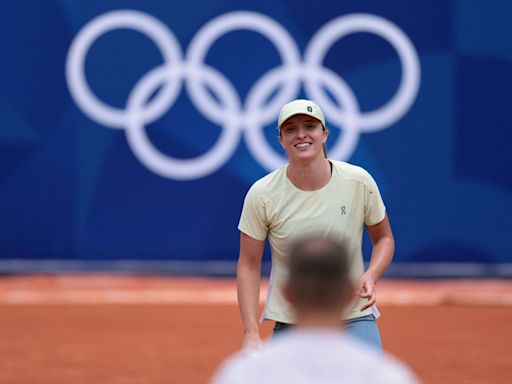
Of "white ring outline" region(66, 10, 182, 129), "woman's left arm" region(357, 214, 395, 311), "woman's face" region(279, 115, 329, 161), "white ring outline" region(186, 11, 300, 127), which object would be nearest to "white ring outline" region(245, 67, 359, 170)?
"white ring outline" region(186, 11, 300, 127)

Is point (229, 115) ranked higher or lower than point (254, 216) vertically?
higher

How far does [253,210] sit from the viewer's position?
16.7ft

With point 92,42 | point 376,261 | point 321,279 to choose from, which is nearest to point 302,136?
point 376,261

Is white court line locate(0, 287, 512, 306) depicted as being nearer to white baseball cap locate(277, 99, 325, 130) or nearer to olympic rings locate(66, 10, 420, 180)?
olympic rings locate(66, 10, 420, 180)

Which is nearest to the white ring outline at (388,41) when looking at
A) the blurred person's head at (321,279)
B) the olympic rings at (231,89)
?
the olympic rings at (231,89)

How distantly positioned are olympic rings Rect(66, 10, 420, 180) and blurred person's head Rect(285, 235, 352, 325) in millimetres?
11435

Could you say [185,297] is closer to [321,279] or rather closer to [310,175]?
[310,175]

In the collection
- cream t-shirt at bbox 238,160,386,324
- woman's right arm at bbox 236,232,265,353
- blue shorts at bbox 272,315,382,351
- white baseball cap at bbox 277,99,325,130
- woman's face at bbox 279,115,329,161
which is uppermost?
white baseball cap at bbox 277,99,325,130

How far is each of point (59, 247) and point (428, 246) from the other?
4.69 metres

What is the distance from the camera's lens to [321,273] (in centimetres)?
241

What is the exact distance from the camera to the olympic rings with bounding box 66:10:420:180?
13.9m

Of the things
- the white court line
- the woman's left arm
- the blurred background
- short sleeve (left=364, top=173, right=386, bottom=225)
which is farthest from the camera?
the blurred background

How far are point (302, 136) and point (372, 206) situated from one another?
1.59 ft

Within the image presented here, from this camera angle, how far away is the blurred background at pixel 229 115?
13883 mm
